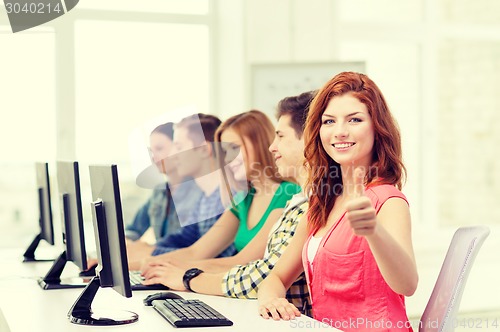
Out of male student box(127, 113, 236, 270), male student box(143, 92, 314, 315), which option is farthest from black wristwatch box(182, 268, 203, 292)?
male student box(127, 113, 236, 270)

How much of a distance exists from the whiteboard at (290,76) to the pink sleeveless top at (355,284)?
2894 millimetres

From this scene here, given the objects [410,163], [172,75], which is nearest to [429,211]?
[410,163]

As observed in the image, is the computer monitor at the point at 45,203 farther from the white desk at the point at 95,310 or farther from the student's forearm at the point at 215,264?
the student's forearm at the point at 215,264

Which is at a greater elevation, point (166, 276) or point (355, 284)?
point (355, 284)

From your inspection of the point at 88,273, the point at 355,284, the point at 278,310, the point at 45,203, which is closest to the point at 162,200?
the point at 45,203

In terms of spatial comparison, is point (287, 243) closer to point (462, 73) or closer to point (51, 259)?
point (51, 259)

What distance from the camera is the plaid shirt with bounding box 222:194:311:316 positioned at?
7.55ft

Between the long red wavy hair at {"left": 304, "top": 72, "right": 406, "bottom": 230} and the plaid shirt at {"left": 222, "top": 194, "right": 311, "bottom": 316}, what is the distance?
0.14 meters

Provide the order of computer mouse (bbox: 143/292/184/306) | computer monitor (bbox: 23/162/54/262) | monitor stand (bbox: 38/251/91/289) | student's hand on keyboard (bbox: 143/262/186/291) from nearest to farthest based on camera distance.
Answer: computer mouse (bbox: 143/292/184/306)
student's hand on keyboard (bbox: 143/262/186/291)
monitor stand (bbox: 38/251/91/289)
computer monitor (bbox: 23/162/54/262)

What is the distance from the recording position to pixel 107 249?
1987mm

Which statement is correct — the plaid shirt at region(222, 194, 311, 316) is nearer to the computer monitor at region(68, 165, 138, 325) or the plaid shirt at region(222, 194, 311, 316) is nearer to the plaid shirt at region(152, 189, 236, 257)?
the computer monitor at region(68, 165, 138, 325)

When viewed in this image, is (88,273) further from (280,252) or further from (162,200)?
(162,200)

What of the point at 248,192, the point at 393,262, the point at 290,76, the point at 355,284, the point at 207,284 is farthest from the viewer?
the point at 290,76

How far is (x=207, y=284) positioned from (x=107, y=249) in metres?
0.53
